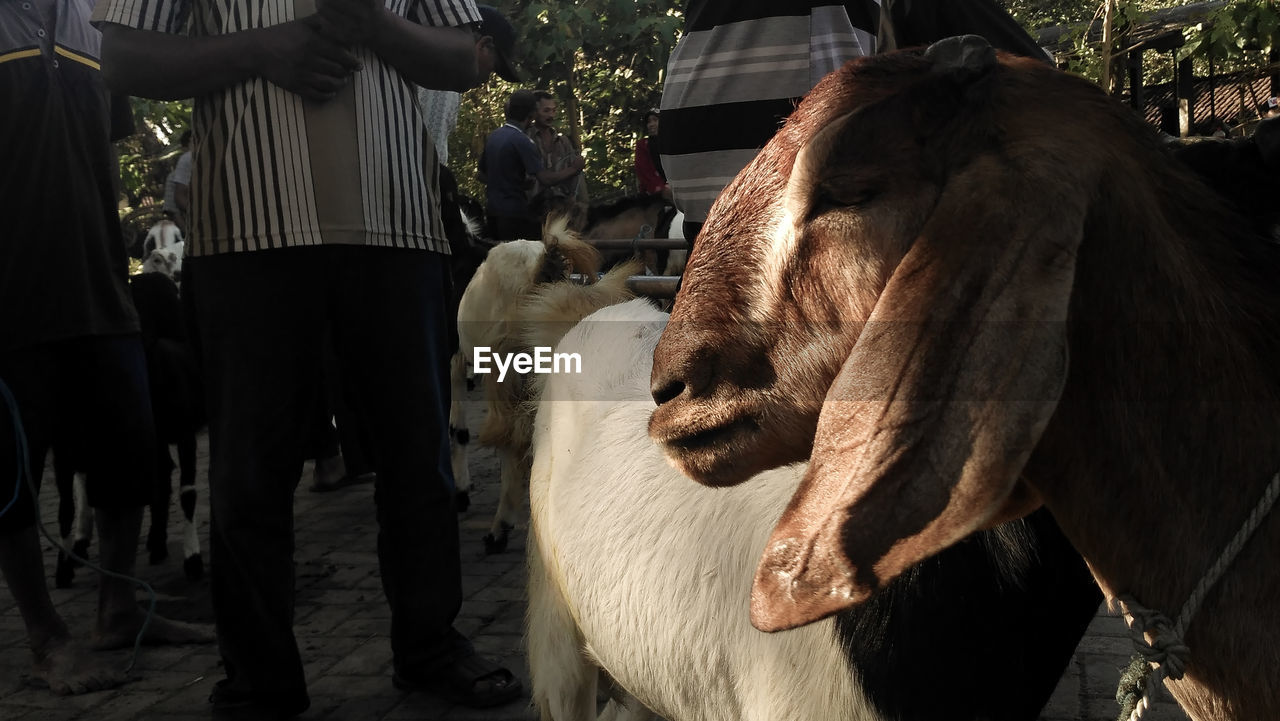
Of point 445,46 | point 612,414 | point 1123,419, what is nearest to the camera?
point 1123,419

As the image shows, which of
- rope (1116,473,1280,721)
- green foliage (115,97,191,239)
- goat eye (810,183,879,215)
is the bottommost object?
rope (1116,473,1280,721)

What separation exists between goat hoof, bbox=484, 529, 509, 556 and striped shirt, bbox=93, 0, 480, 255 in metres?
2.66

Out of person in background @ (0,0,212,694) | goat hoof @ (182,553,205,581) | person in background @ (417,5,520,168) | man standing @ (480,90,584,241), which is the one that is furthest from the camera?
man standing @ (480,90,584,241)

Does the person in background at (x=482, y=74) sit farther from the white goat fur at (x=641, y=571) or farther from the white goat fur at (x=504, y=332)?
the white goat fur at (x=641, y=571)

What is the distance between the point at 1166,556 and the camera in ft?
3.86

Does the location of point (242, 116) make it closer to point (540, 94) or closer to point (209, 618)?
point (209, 618)

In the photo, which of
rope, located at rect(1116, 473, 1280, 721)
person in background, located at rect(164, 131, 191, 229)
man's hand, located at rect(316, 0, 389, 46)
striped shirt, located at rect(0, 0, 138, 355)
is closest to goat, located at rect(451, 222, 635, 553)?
man's hand, located at rect(316, 0, 389, 46)

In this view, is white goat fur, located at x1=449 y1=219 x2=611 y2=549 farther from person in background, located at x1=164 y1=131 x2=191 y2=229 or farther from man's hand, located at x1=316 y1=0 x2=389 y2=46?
person in background, located at x1=164 y1=131 x2=191 y2=229

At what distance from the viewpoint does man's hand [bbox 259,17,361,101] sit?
307 centimetres

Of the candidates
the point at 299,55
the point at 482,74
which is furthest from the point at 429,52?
the point at 482,74

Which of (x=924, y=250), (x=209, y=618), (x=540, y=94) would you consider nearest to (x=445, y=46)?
(x=924, y=250)

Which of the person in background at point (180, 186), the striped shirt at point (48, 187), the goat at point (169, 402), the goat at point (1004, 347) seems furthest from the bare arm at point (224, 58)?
the person in background at point (180, 186)

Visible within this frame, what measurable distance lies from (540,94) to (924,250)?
417 inches

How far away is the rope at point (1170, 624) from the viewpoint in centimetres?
113
